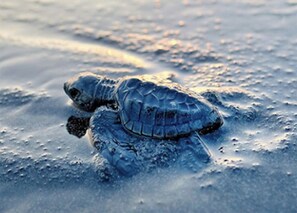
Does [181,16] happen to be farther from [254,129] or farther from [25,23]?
[254,129]

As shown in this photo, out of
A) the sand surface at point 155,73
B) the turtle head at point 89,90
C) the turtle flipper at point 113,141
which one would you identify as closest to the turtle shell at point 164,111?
the turtle flipper at point 113,141

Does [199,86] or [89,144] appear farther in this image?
[199,86]

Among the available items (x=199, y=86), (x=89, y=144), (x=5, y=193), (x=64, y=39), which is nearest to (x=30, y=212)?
(x=5, y=193)

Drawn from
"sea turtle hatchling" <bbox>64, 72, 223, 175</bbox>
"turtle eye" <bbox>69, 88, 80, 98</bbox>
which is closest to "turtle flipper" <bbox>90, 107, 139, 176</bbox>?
"sea turtle hatchling" <bbox>64, 72, 223, 175</bbox>

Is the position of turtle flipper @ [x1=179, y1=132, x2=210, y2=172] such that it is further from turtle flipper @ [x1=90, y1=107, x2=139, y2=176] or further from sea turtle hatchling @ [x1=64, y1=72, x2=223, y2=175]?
turtle flipper @ [x1=90, y1=107, x2=139, y2=176]

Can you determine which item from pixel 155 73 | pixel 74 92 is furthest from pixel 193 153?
pixel 155 73

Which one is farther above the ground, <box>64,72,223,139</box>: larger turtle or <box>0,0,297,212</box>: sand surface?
<box>64,72,223,139</box>: larger turtle

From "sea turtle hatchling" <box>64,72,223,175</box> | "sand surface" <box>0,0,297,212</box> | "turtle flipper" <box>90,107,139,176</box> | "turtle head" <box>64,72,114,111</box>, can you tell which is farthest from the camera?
"turtle head" <box>64,72,114,111</box>

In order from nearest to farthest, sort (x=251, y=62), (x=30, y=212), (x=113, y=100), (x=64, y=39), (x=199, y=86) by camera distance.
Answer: (x=30, y=212) < (x=113, y=100) < (x=199, y=86) < (x=251, y=62) < (x=64, y=39)
